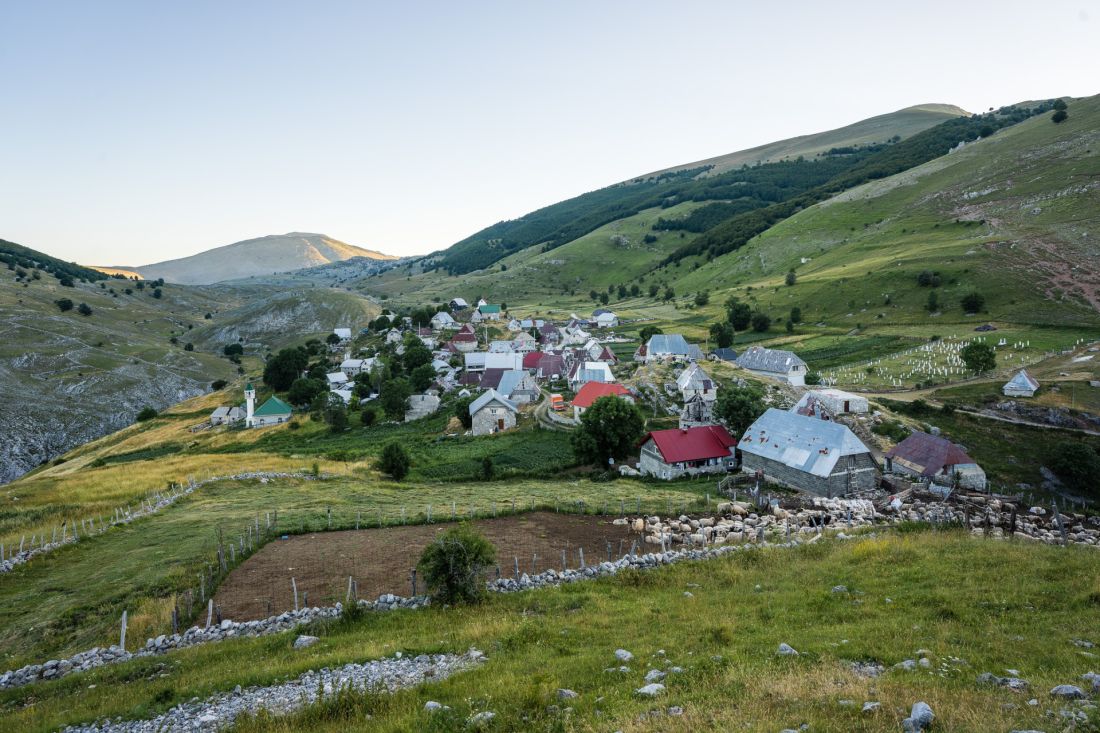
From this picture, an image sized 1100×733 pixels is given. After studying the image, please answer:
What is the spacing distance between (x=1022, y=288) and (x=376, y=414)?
10950cm

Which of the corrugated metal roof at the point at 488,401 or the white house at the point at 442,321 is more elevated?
the white house at the point at 442,321

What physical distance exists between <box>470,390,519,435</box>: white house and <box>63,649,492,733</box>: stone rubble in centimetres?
5658

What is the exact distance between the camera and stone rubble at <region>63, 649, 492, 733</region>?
34.1ft

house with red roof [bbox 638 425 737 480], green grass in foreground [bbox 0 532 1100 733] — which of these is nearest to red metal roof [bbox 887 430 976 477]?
house with red roof [bbox 638 425 737 480]

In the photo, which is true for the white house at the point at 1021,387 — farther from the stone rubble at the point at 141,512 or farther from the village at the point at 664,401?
the stone rubble at the point at 141,512

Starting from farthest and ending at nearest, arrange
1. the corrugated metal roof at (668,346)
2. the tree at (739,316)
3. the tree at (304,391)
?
the tree at (739,316) < the corrugated metal roof at (668,346) < the tree at (304,391)

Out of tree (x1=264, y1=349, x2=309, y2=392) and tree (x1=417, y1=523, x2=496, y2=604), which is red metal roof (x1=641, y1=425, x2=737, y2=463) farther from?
tree (x1=264, y1=349, x2=309, y2=392)

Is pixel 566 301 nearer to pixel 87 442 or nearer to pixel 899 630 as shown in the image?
pixel 87 442

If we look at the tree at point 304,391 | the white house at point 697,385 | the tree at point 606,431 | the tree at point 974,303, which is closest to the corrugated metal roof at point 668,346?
the white house at point 697,385

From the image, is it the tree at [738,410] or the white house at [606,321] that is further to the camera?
the white house at [606,321]

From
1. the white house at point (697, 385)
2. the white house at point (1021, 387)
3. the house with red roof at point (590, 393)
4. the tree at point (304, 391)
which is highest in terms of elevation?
the tree at point (304, 391)

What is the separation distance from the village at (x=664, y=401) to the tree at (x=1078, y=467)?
643 cm

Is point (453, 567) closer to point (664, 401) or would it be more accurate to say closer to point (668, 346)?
point (664, 401)

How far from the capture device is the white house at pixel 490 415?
69.4 metres
